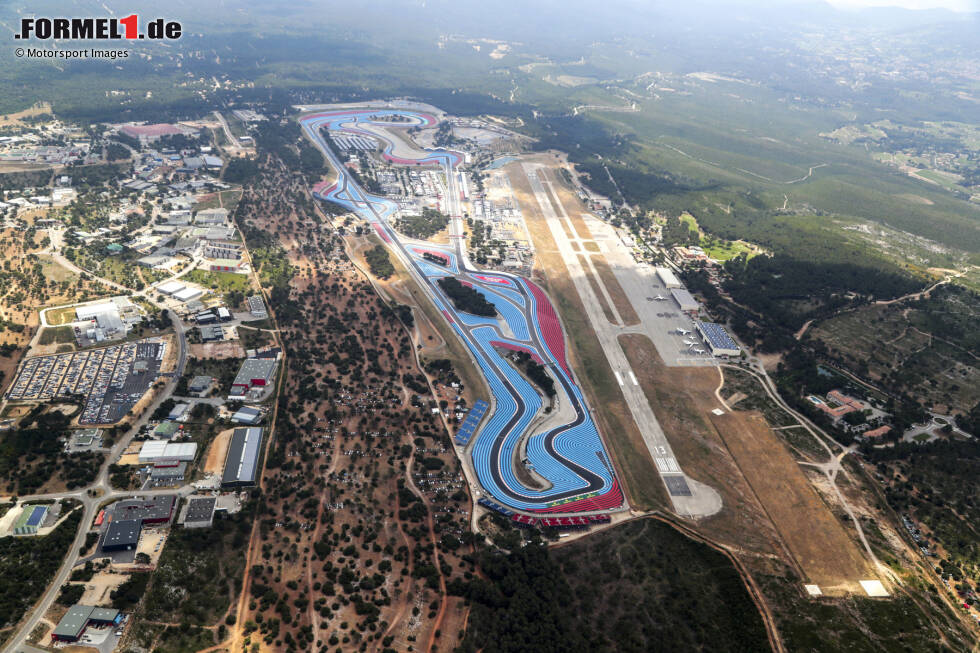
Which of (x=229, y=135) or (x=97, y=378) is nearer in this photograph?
(x=97, y=378)

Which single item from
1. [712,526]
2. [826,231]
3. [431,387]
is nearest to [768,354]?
[712,526]

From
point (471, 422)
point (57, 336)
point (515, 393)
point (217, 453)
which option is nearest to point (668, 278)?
point (515, 393)

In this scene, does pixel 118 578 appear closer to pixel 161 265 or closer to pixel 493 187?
pixel 161 265

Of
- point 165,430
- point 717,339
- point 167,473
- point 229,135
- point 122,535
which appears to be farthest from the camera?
point 229,135

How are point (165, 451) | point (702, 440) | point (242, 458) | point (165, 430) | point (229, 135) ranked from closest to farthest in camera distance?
1. point (165, 451)
2. point (242, 458)
3. point (165, 430)
4. point (702, 440)
5. point (229, 135)

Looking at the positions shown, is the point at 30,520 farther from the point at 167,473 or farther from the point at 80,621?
the point at 80,621

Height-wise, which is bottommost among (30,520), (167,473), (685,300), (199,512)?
(30,520)
